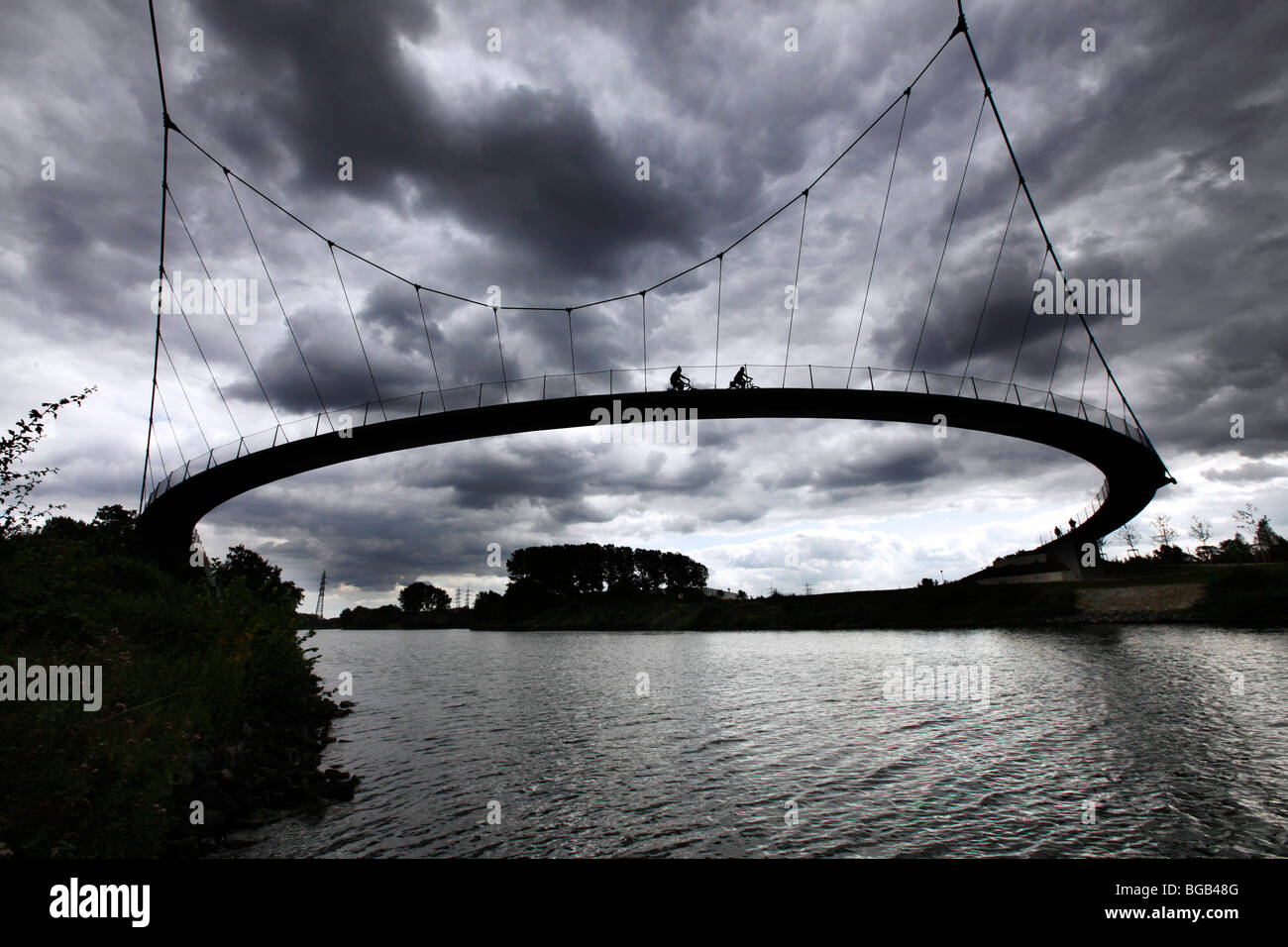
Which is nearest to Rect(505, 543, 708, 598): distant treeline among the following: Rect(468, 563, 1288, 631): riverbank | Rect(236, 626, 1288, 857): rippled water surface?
Rect(468, 563, 1288, 631): riverbank

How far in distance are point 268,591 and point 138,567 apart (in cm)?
464

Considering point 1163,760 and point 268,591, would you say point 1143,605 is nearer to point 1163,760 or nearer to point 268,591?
point 1163,760

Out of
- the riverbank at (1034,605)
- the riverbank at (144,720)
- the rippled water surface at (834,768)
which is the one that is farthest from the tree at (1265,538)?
the riverbank at (144,720)

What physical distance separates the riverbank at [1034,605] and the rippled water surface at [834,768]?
92.1 feet

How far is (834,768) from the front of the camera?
46.9 feet

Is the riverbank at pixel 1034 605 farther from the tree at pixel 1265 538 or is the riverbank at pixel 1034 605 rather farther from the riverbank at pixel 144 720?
the riverbank at pixel 144 720

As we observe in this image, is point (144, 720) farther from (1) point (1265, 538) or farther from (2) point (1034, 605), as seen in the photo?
(1) point (1265, 538)

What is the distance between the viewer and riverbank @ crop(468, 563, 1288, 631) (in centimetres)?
5084

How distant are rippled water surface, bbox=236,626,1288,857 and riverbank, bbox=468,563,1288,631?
28.1 meters

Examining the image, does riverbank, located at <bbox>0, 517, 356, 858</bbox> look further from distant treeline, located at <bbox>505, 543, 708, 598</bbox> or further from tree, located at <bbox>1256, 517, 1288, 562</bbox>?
distant treeline, located at <bbox>505, 543, 708, 598</bbox>

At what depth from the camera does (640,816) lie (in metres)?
11.5

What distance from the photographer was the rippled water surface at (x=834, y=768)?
10.2m

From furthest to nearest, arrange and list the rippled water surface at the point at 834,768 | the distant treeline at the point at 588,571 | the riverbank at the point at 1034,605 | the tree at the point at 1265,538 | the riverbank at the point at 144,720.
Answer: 1. the distant treeline at the point at 588,571
2. the tree at the point at 1265,538
3. the riverbank at the point at 1034,605
4. the rippled water surface at the point at 834,768
5. the riverbank at the point at 144,720
